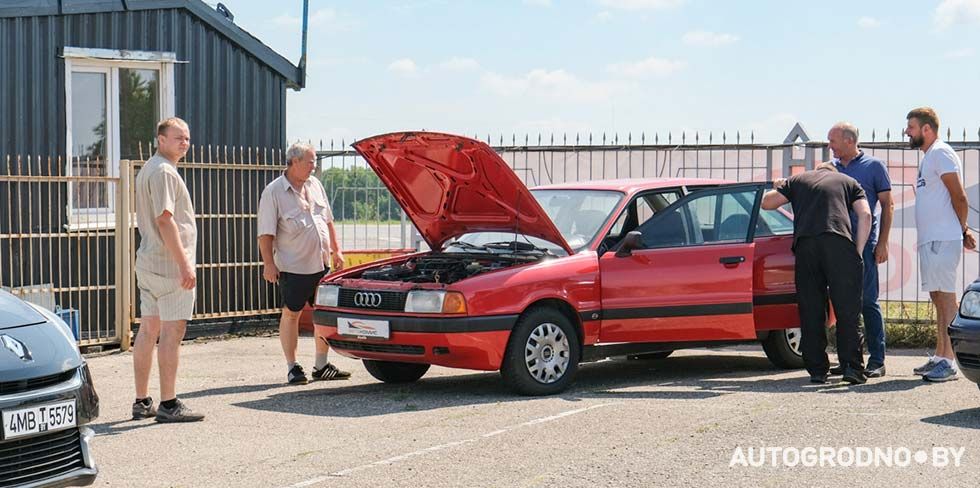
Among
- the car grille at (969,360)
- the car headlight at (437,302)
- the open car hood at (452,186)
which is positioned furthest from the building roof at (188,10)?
the car grille at (969,360)

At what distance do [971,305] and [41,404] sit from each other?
18.7 ft

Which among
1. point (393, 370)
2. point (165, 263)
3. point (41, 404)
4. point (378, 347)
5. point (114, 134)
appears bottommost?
point (393, 370)

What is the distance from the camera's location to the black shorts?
9922 mm

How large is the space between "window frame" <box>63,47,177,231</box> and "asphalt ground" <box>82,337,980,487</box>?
11.4 ft

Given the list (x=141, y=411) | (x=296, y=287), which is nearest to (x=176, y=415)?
(x=141, y=411)

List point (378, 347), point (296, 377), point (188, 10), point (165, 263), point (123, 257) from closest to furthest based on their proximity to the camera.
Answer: point (165, 263) < point (378, 347) < point (296, 377) < point (123, 257) < point (188, 10)

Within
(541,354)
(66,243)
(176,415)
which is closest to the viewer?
(176,415)

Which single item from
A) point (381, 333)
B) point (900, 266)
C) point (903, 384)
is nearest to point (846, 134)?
point (903, 384)

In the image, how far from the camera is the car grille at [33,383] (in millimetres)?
5305

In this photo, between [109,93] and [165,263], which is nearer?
[165,263]

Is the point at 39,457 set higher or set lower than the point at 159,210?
lower

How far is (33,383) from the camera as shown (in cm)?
543

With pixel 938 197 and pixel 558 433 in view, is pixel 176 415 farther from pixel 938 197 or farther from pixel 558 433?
pixel 938 197

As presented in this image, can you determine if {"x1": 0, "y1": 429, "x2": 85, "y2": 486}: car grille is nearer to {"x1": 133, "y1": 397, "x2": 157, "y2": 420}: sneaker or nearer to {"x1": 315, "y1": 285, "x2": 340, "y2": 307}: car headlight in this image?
{"x1": 133, "y1": 397, "x2": 157, "y2": 420}: sneaker
